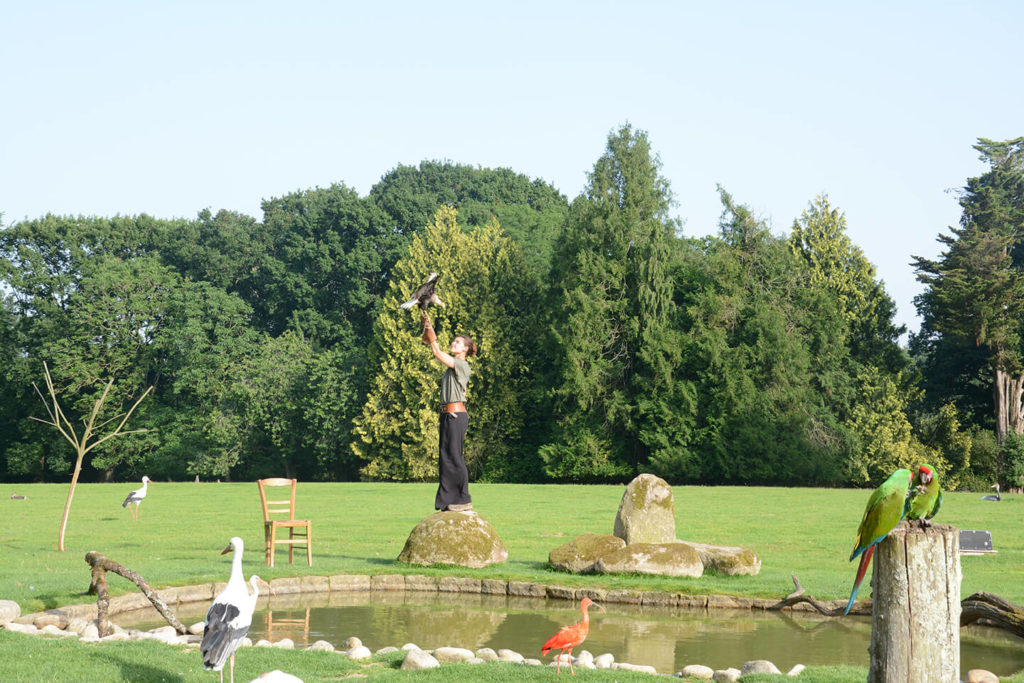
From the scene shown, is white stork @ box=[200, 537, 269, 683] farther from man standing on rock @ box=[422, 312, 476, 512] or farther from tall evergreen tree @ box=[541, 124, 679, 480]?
tall evergreen tree @ box=[541, 124, 679, 480]

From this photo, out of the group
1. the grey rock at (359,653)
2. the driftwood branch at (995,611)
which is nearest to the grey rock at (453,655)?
the grey rock at (359,653)

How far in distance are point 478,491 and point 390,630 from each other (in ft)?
90.5

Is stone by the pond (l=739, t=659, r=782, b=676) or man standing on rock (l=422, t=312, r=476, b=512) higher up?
man standing on rock (l=422, t=312, r=476, b=512)

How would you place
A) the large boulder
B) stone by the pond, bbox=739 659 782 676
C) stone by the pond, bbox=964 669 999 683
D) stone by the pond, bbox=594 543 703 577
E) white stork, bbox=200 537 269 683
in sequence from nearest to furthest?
white stork, bbox=200 537 269 683
stone by the pond, bbox=964 669 999 683
stone by the pond, bbox=739 659 782 676
stone by the pond, bbox=594 543 703 577
the large boulder

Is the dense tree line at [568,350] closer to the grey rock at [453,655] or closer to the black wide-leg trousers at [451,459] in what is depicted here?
the black wide-leg trousers at [451,459]

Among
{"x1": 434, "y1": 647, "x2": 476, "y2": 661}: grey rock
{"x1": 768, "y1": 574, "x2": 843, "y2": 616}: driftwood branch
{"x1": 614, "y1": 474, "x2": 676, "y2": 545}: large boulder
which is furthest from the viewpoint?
{"x1": 614, "y1": 474, "x2": 676, "y2": 545}: large boulder

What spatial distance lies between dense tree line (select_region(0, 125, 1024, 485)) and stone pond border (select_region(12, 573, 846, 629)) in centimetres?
3479

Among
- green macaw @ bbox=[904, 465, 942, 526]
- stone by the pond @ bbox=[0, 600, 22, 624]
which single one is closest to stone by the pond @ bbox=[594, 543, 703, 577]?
stone by the pond @ bbox=[0, 600, 22, 624]

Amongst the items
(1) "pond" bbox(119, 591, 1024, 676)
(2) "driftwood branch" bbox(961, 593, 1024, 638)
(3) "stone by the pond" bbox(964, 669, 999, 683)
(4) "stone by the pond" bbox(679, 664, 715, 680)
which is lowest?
(1) "pond" bbox(119, 591, 1024, 676)

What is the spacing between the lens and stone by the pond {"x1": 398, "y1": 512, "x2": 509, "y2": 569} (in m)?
16.9

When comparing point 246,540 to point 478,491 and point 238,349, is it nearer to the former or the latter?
point 478,491

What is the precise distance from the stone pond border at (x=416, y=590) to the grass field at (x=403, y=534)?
0.70 feet

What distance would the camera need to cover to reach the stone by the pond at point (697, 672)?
9.78m

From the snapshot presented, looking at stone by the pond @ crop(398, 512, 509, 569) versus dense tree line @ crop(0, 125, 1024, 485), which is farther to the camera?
dense tree line @ crop(0, 125, 1024, 485)
